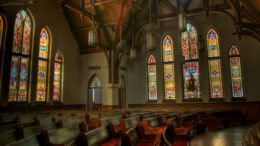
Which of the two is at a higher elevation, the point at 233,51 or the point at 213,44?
the point at 213,44

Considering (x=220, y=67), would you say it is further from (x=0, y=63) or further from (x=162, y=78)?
(x=0, y=63)

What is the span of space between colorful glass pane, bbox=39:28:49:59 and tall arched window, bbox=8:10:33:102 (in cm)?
91

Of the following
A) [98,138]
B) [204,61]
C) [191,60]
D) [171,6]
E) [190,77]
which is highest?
[171,6]

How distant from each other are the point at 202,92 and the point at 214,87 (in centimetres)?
86

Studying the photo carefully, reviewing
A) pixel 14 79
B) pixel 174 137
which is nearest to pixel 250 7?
pixel 174 137

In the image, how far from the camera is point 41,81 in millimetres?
14227

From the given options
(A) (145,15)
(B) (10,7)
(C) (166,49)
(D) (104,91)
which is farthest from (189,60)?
(B) (10,7)

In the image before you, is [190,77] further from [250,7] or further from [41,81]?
[41,81]

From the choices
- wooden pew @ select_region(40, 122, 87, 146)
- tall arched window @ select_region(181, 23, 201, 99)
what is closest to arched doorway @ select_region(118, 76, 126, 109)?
tall arched window @ select_region(181, 23, 201, 99)

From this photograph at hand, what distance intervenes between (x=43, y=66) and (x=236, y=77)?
13001 millimetres

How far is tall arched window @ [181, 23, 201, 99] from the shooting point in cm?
1476

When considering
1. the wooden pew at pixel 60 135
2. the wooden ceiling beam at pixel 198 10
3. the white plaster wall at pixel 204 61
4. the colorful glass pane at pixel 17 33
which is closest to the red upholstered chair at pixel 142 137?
the wooden pew at pixel 60 135

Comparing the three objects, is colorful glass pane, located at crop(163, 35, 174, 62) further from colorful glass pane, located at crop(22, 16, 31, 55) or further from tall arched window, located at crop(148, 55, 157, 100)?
colorful glass pane, located at crop(22, 16, 31, 55)

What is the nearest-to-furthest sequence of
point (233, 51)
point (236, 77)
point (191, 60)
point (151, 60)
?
point (236, 77), point (233, 51), point (191, 60), point (151, 60)
